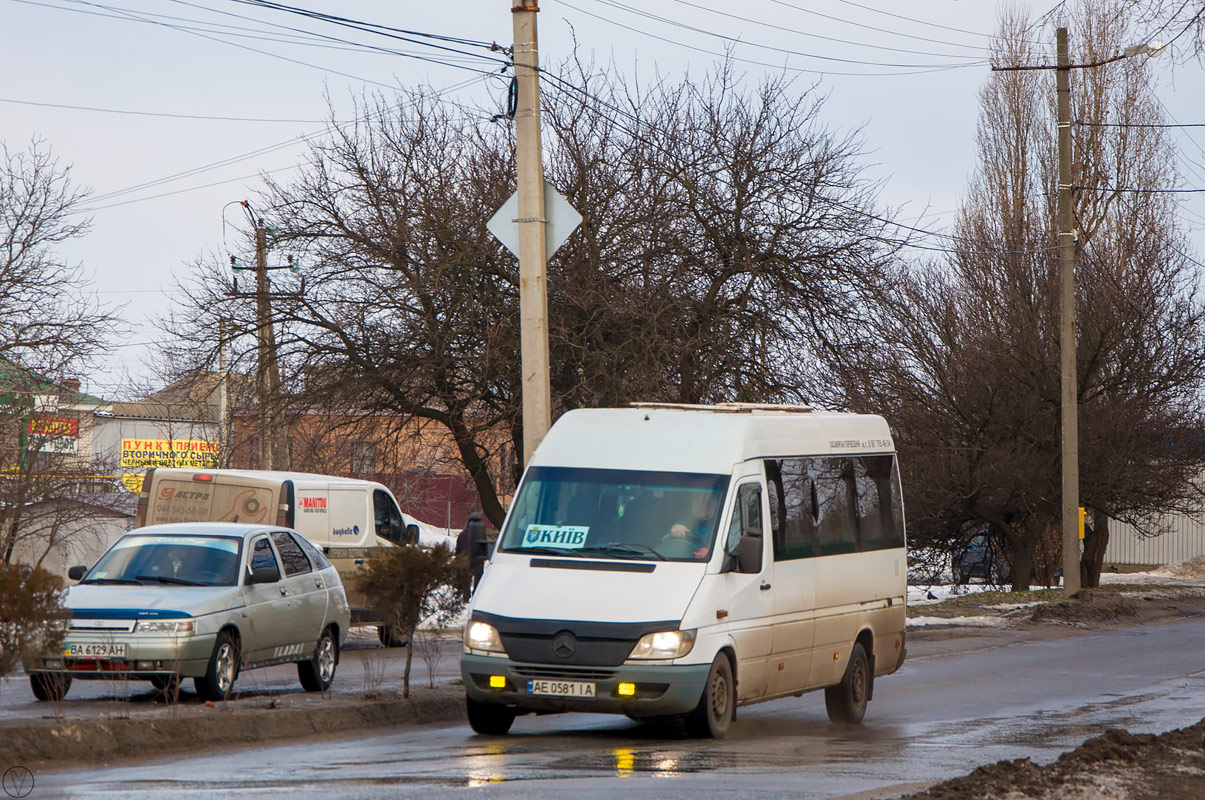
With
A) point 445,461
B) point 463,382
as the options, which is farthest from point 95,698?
point 445,461

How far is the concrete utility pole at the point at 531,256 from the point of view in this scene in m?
13.5

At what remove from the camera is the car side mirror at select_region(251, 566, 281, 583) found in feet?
43.5

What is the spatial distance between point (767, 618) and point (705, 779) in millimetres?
3063

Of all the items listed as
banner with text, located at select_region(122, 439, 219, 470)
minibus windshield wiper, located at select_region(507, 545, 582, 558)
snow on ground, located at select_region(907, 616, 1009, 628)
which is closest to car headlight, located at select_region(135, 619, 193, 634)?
minibus windshield wiper, located at select_region(507, 545, 582, 558)

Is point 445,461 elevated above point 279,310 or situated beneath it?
situated beneath

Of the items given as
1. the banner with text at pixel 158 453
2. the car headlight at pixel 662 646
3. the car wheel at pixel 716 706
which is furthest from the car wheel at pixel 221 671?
the banner with text at pixel 158 453

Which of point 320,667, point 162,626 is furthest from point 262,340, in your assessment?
point 162,626

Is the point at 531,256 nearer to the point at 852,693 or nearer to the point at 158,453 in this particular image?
the point at 852,693

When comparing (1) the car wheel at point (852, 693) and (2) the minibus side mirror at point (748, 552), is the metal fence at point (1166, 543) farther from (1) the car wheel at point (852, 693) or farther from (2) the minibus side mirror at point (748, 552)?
(2) the minibus side mirror at point (748, 552)

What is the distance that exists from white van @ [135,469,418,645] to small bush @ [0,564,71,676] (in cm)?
968

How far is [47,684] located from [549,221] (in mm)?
6009

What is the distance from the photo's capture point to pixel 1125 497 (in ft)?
107

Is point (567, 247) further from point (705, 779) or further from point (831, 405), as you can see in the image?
point (705, 779)

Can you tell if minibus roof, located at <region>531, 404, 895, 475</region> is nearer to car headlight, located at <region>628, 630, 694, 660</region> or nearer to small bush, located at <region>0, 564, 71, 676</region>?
car headlight, located at <region>628, 630, 694, 660</region>
